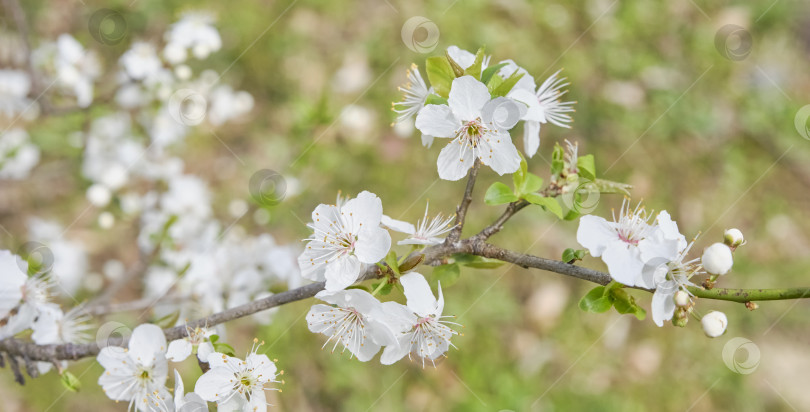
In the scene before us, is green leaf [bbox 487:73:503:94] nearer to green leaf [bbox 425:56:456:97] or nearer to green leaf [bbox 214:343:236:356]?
green leaf [bbox 425:56:456:97]

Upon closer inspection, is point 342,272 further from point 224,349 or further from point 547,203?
point 547,203

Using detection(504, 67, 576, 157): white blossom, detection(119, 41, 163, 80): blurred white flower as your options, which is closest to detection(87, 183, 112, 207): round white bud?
detection(119, 41, 163, 80): blurred white flower

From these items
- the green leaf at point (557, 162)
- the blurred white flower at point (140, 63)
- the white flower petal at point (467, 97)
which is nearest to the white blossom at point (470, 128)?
the white flower petal at point (467, 97)

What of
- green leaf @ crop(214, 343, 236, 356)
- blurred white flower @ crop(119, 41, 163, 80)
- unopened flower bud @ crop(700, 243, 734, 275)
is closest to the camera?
unopened flower bud @ crop(700, 243, 734, 275)

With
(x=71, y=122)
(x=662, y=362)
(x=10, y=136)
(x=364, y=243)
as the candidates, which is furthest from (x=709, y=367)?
(x=10, y=136)

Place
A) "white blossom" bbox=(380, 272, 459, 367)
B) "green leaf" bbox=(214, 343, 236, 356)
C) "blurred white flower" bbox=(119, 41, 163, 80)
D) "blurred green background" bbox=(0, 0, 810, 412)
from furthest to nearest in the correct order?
"blurred green background" bbox=(0, 0, 810, 412) → "blurred white flower" bbox=(119, 41, 163, 80) → "green leaf" bbox=(214, 343, 236, 356) → "white blossom" bbox=(380, 272, 459, 367)

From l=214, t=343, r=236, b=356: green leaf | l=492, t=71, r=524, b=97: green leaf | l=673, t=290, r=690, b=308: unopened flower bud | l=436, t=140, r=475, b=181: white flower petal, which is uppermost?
l=492, t=71, r=524, b=97: green leaf
